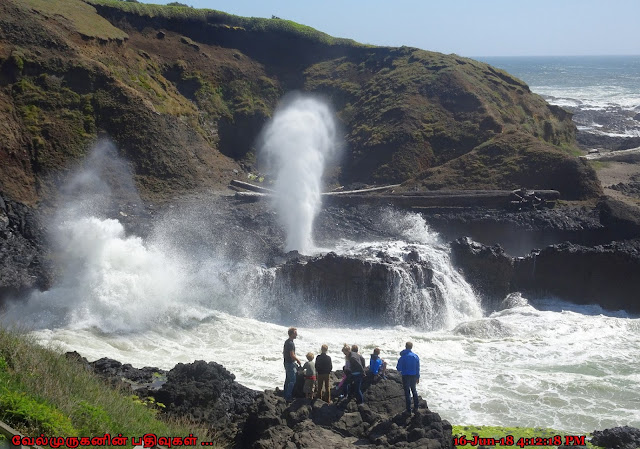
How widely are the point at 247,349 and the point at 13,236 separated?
9.88 metres

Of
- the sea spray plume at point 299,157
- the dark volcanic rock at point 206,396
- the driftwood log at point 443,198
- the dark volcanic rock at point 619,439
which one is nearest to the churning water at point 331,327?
the sea spray plume at point 299,157

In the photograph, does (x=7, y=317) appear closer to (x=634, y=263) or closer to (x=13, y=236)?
(x=13, y=236)

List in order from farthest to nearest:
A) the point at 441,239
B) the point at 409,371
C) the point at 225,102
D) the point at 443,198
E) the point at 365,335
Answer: the point at 225,102
the point at 443,198
the point at 441,239
the point at 365,335
the point at 409,371

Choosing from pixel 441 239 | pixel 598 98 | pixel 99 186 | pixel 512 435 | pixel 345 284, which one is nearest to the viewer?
pixel 512 435

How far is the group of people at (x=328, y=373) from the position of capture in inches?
520

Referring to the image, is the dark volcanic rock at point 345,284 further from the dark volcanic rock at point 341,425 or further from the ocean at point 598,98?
the ocean at point 598,98

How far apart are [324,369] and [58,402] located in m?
5.03

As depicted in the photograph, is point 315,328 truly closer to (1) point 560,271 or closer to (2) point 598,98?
→ (1) point 560,271

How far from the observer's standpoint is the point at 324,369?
1323 centimetres

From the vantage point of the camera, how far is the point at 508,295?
2720cm

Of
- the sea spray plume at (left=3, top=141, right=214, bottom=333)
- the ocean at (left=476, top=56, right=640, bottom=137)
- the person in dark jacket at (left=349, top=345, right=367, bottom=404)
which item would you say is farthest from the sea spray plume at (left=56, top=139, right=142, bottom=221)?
the ocean at (left=476, top=56, right=640, bottom=137)

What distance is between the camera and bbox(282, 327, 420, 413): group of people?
13.2 metres

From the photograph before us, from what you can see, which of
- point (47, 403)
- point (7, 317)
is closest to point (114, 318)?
point (7, 317)

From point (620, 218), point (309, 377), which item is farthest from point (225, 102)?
point (309, 377)
